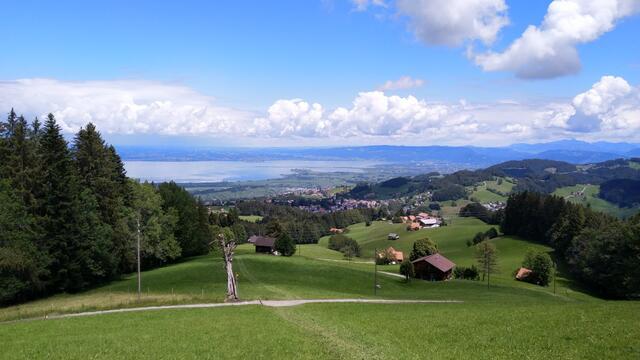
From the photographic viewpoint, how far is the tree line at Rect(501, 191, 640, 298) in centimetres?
6900

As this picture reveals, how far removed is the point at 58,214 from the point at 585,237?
8781 cm

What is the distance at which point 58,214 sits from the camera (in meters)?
48.8

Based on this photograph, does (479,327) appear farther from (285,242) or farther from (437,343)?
(285,242)

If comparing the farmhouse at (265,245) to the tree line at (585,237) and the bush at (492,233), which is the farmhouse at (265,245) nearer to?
the tree line at (585,237)

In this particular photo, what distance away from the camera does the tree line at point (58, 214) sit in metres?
44.8

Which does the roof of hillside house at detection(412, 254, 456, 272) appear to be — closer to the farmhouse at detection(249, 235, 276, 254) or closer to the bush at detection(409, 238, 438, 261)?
the bush at detection(409, 238, 438, 261)

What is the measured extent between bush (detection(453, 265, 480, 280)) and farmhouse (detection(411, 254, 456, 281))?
3541mm

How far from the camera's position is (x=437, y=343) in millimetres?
19766

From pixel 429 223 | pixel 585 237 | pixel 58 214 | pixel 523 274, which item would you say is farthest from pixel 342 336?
pixel 429 223

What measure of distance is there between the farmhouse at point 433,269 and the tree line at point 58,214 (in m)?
43.2

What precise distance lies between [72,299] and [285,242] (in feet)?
157

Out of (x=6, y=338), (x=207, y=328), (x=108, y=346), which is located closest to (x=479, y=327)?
(x=207, y=328)

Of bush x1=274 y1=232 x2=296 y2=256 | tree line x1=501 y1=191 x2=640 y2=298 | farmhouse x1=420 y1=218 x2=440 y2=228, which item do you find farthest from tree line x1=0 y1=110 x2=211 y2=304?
farmhouse x1=420 y1=218 x2=440 y2=228

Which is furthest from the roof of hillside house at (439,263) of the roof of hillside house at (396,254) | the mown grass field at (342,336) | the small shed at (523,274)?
the mown grass field at (342,336)
